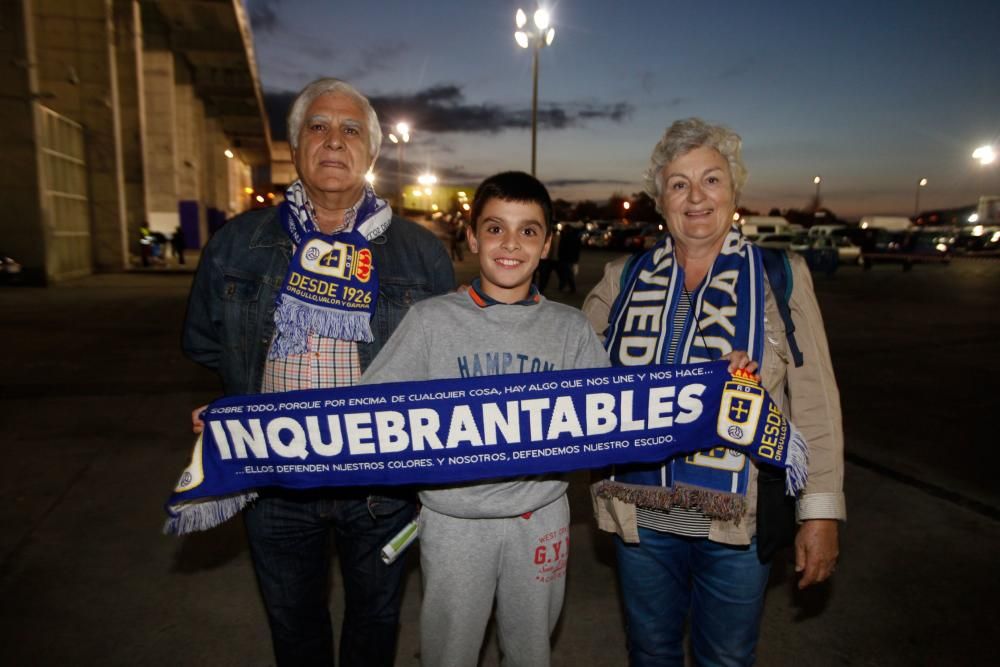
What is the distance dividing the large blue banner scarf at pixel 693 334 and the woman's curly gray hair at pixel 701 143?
0.21m

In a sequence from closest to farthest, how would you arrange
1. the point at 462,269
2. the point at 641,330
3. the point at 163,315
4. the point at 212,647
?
the point at 641,330 < the point at 212,647 < the point at 163,315 < the point at 462,269

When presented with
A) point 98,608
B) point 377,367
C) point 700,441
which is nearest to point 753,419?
point 700,441

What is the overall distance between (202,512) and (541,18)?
18308 mm

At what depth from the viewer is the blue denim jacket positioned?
89.3 inches

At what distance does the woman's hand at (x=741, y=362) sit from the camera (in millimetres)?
1964

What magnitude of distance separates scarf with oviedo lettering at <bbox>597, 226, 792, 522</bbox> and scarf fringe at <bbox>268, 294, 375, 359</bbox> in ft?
3.17

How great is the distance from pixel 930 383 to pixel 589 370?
25.5 feet

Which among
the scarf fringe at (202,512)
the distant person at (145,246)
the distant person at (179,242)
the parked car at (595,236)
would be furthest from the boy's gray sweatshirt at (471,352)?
the parked car at (595,236)

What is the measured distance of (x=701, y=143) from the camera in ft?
7.00

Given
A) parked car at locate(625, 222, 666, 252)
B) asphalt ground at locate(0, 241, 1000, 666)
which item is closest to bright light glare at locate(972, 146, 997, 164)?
parked car at locate(625, 222, 666, 252)

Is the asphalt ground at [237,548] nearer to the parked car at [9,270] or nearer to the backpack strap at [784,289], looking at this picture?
the backpack strap at [784,289]

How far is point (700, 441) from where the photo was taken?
210cm

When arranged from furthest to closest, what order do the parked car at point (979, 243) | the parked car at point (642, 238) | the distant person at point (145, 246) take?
the parked car at point (979, 243)
the parked car at point (642, 238)
the distant person at point (145, 246)

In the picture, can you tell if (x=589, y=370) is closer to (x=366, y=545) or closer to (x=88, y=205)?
(x=366, y=545)
